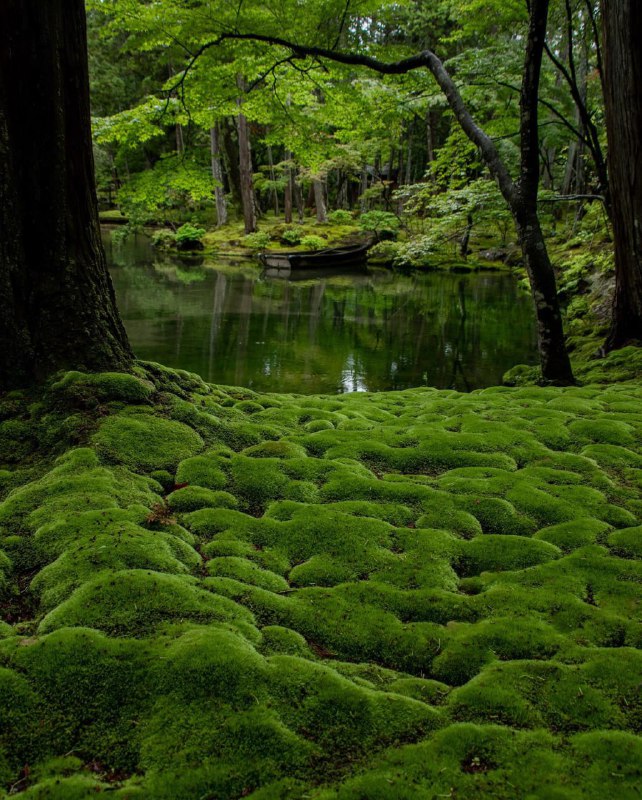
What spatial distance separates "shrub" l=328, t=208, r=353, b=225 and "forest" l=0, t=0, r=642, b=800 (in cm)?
2779

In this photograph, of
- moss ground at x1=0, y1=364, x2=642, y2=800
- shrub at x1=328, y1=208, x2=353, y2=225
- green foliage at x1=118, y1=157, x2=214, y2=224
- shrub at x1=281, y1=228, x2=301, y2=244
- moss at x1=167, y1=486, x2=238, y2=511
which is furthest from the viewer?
shrub at x1=328, y1=208, x2=353, y2=225

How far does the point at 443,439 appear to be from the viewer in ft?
19.4

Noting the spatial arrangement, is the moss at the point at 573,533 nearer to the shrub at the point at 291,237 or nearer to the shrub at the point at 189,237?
the shrub at the point at 291,237

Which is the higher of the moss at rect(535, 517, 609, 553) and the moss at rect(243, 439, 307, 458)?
the moss at rect(243, 439, 307, 458)

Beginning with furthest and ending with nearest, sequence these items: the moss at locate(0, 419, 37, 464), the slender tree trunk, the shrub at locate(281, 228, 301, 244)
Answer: the shrub at locate(281, 228, 301, 244) < the slender tree trunk < the moss at locate(0, 419, 37, 464)

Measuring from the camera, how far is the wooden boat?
30.9m

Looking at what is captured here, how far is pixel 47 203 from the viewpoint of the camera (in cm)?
491

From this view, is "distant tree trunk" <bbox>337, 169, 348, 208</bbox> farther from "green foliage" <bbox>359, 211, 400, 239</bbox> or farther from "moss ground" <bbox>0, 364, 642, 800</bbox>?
"moss ground" <bbox>0, 364, 642, 800</bbox>

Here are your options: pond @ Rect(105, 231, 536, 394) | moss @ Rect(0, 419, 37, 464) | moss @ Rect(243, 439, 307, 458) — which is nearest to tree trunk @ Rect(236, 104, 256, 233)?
pond @ Rect(105, 231, 536, 394)

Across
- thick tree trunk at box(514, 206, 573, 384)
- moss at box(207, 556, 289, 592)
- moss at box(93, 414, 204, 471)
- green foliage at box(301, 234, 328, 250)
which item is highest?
green foliage at box(301, 234, 328, 250)

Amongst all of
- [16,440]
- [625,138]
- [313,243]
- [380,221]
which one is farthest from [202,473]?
[313,243]

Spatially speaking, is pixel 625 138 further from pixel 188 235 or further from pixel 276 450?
pixel 188 235

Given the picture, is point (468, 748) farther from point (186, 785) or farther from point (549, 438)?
point (549, 438)

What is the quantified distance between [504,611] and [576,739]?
983 mm
